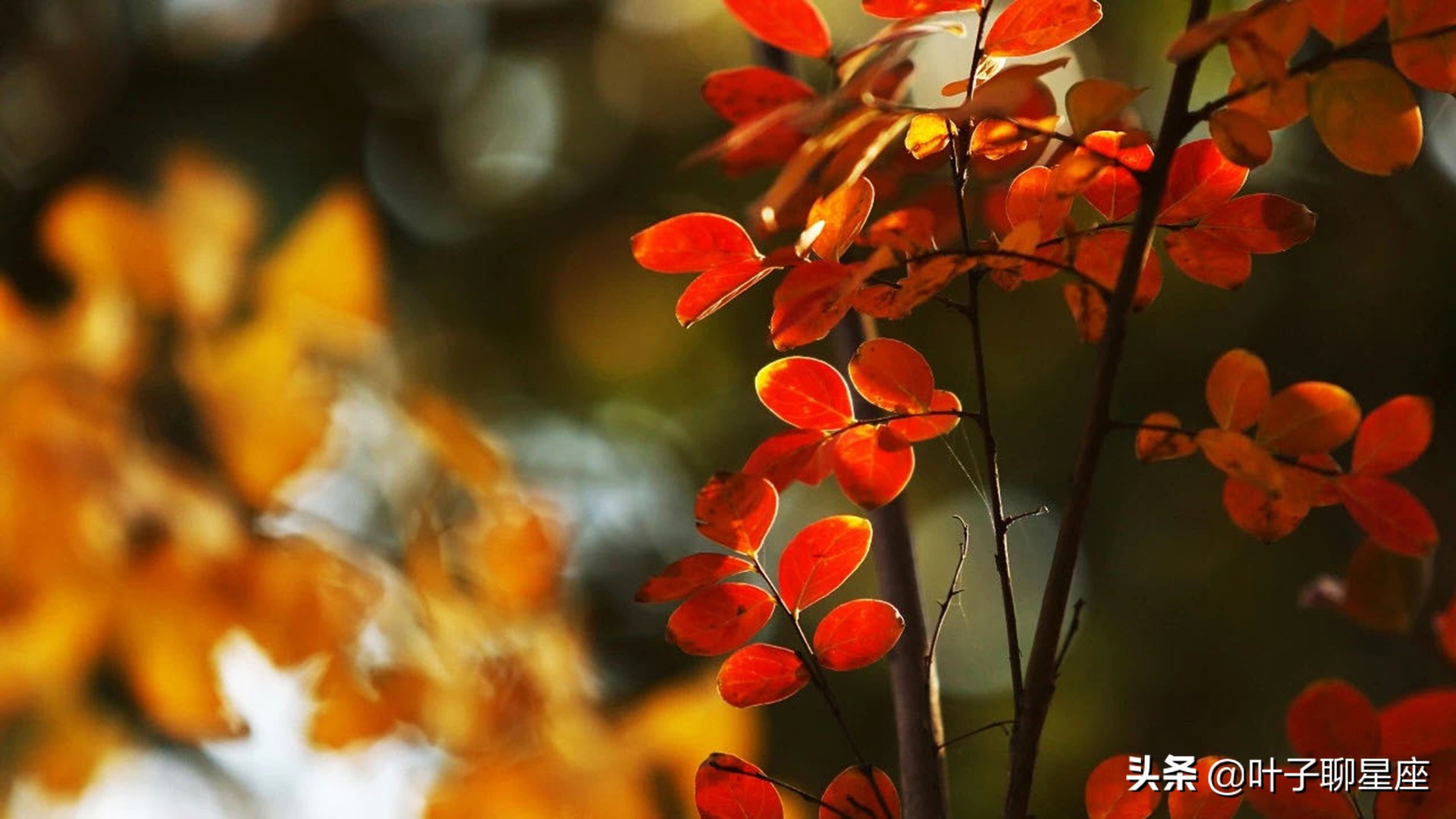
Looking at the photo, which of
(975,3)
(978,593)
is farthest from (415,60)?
(975,3)

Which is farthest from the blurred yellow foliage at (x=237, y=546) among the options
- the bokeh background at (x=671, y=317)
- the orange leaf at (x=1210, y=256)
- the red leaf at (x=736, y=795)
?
the orange leaf at (x=1210, y=256)

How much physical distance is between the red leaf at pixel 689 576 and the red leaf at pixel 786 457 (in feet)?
0.08

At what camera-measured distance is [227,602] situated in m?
0.92

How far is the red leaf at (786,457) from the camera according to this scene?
10.0 inches

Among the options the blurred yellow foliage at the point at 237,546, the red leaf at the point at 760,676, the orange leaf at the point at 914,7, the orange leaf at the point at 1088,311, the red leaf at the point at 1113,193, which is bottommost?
the red leaf at the point at 760,676

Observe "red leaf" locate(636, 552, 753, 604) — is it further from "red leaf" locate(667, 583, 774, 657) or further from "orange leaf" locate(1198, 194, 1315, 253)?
"orange leaf" locate(1198, 194, 1315, 253)

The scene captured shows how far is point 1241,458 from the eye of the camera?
20 cm

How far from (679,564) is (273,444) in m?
0.73

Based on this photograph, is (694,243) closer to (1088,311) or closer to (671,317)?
(1088,311)

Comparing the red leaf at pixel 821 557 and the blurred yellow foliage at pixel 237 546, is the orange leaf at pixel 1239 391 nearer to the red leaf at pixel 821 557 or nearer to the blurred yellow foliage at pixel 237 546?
the red leaf at pixel 821 557

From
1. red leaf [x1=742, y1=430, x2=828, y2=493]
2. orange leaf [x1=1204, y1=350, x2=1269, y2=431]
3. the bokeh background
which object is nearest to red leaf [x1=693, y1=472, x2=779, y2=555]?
red leaf [x1=742, y1=430, x2=828, y2=493]

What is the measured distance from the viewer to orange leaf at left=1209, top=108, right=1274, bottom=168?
197 millimetres

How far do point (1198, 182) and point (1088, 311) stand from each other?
48mm

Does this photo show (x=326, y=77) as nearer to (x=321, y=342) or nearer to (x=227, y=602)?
(x=321, y=342)
